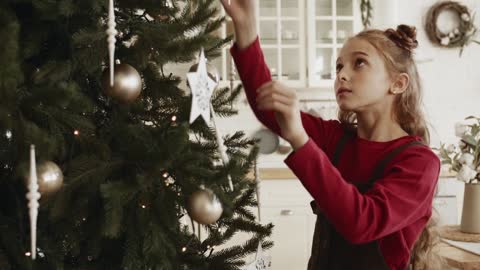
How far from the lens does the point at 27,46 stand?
0.80 m

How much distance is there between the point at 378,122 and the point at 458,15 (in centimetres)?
315

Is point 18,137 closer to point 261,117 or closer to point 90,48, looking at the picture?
point 90,48

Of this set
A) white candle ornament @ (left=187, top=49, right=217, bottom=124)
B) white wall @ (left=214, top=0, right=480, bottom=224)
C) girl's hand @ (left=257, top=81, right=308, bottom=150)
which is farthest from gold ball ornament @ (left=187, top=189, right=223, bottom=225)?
white wall @ (left=214, top=0, right=480, bottom=224)

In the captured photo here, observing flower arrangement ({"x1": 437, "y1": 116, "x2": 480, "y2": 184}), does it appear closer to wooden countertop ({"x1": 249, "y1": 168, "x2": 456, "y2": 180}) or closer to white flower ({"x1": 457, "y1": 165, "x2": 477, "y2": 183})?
white flower ({"x1": 457, "y1": 165, "x2": 477, "y2": 183})

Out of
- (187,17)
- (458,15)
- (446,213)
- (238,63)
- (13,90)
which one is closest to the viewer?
(13,90)

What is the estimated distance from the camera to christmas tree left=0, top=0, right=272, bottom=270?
0.74 metres

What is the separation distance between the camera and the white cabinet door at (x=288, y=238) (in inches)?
135

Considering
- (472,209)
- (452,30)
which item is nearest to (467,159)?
(472,209)

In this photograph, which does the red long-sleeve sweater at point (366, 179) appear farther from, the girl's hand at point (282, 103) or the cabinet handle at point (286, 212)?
the cabinet handle at point (286, 212)

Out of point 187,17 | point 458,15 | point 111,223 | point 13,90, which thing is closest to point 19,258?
A: point 111,223

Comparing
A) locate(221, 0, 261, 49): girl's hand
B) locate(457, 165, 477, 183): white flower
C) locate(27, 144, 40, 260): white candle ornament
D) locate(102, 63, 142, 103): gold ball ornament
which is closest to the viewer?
locate(27, 144, 40, 260): white candle ornament

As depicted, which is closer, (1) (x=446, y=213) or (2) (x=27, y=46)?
(2) (x=27, y=46)

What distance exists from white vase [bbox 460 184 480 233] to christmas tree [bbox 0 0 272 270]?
1.30 m

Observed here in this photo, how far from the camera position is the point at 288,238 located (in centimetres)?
343
